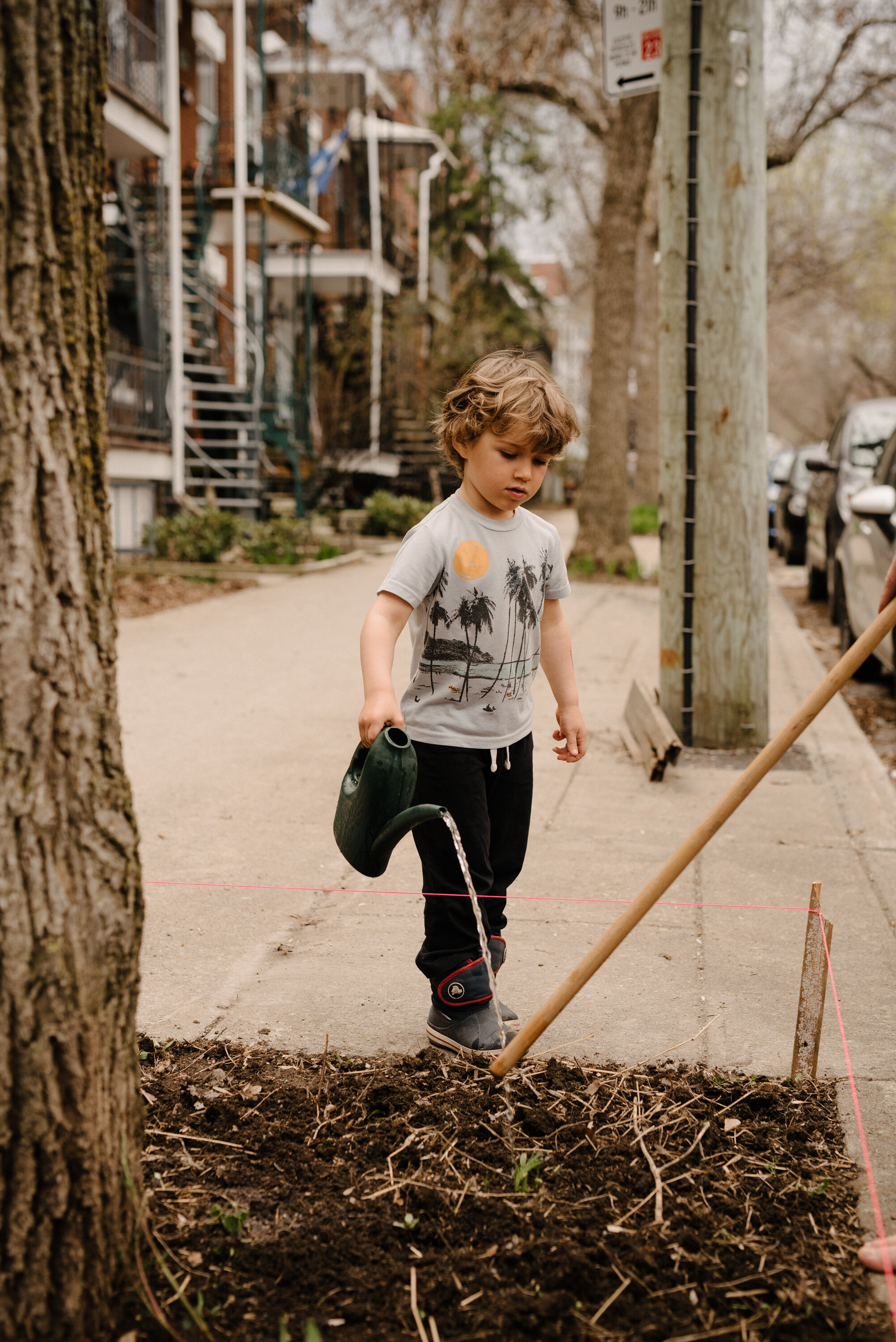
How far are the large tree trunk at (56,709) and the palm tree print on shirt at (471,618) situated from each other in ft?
3.77

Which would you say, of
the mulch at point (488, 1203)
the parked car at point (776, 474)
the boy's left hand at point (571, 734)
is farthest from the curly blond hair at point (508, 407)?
the parked car at point (776, 474)

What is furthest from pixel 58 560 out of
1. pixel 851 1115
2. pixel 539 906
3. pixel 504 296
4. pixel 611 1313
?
pixel 504 296

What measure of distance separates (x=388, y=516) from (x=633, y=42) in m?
12.1

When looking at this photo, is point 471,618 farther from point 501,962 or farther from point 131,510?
point 131,510

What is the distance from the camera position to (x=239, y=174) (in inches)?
690

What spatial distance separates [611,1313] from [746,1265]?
0.26 meters

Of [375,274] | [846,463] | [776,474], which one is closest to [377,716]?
[846,463]

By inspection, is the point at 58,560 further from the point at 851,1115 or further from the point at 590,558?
the point at 590,558

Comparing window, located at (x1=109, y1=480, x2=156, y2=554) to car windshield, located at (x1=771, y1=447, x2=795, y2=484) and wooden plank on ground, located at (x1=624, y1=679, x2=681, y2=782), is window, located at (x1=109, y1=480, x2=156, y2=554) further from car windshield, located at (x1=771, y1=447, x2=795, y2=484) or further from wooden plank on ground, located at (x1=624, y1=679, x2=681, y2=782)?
wooden plank on ground, located at (x1=624, y1=679, x2=681, y2=782)

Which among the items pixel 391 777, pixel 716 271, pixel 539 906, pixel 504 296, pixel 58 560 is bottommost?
pixel 539 906

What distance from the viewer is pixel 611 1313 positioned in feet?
6.24

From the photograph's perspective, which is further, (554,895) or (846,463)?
(846,463)

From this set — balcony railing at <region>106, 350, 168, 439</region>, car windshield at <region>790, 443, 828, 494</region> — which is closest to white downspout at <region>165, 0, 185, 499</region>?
balcony railing at <region>106, 350, 168, 439</region>

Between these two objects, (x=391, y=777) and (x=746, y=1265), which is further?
(x=391, y=777)
